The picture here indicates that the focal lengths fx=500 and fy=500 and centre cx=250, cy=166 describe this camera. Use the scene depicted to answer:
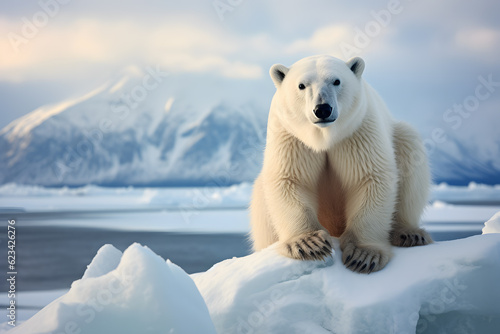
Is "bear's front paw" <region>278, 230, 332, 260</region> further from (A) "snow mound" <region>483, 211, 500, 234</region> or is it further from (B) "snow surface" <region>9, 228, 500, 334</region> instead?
(A) "snow mound" <region>483, 211, 500, 234</region>

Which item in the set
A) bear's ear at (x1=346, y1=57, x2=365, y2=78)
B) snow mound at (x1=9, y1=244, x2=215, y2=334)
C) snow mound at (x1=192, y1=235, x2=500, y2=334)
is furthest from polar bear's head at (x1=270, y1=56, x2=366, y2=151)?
snow mound at (x1=9, y1=244, x2=215, y2=334)

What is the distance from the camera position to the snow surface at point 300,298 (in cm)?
302

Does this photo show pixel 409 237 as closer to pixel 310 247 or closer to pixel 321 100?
pixel 310 247

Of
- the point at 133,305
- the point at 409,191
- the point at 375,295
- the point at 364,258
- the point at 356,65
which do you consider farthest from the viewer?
the point at 409,191

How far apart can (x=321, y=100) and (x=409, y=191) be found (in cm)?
126

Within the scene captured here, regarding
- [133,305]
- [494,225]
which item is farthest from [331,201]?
[494,225]

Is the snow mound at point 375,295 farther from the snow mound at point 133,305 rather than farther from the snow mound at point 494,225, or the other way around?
the snow mound at point 494,225

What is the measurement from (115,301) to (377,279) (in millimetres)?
1703

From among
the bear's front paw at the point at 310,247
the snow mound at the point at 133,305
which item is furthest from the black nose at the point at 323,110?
the snow mound at the point at 133,305

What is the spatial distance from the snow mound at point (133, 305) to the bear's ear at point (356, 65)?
202 centimetres

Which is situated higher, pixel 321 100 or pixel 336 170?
pixel 321 100

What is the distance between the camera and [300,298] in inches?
132

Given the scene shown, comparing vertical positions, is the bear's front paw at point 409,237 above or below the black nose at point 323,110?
below

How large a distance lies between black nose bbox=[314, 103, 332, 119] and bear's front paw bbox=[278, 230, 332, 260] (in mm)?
822
